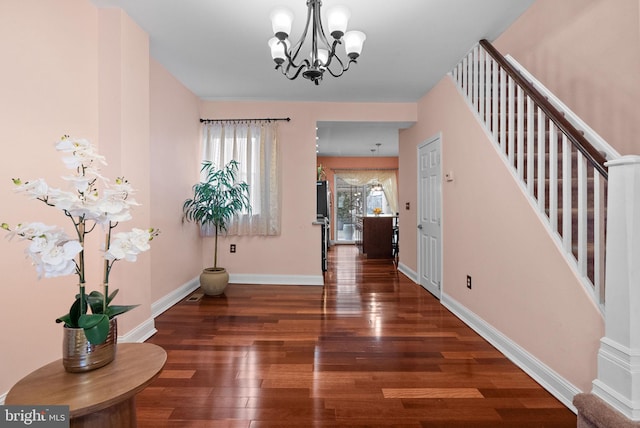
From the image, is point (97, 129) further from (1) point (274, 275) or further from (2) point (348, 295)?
(2) point (348, 295)

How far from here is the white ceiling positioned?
8.04 ft

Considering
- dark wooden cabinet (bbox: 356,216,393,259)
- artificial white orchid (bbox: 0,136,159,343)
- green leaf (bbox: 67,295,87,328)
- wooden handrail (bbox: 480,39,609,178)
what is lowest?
dark wooden cabinet (bbox: 356,216,393,259)

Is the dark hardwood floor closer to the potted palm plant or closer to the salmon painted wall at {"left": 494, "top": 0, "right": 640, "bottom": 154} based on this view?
the potted palm plant

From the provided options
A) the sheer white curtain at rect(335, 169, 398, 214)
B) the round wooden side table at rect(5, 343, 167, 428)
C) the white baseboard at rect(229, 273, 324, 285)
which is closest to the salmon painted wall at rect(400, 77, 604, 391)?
the white baseboard at rect(229, 273, 324, 285)

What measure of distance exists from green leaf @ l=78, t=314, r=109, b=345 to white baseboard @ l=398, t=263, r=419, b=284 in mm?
4245

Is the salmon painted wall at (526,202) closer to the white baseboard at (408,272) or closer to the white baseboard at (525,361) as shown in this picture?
the white baseboard at (525,361)

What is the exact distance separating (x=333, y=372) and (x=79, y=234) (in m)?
1.79

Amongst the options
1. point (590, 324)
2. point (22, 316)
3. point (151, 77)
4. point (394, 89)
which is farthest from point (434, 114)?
point (22, 316)

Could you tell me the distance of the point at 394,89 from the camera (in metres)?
4.13

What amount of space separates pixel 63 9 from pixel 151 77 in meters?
1.08

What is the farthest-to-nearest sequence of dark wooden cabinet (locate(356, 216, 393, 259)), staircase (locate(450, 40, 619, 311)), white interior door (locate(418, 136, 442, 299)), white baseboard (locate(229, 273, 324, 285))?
dark wooden cabinet (locate(356, 216, 393, 259)) < white baseboard (locate(229, 273, 324, 285)) < white interior door (locate(418, 136, 442, 299)) < staircase (locate(450, 40, 619, 311))

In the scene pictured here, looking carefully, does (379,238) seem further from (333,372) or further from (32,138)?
(32,138)

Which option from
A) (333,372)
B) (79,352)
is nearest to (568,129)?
(333,372)

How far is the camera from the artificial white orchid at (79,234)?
940 millimetres
